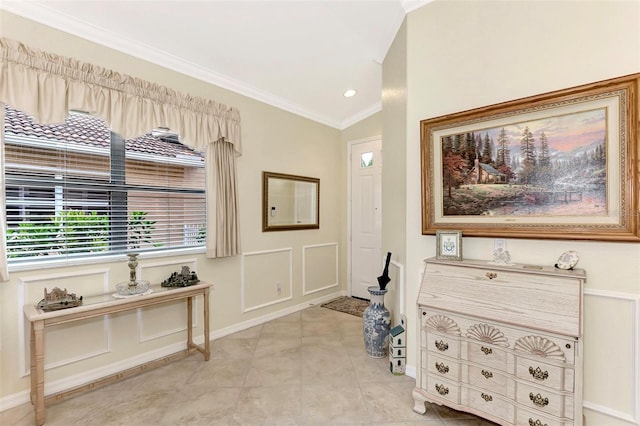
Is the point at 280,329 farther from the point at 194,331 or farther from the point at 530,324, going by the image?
the point at 530,324

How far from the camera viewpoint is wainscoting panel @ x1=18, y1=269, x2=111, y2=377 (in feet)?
6.79

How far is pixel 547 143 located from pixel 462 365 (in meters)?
1.47

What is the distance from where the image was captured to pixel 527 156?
187 centimetres

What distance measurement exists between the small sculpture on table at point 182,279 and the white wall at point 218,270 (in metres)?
0.19

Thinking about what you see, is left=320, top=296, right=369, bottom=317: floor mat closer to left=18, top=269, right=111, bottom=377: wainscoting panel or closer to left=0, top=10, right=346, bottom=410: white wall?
left=0, top=10, right=346, bottom=410: white wall

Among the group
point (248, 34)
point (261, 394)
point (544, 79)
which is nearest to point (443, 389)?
point (261, 394)

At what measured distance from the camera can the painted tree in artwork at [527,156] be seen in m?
1.85

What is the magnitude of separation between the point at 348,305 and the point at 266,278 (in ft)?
4.47

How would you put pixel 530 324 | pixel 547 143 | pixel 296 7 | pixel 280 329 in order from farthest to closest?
pixel 280 329, pixel 296 7, pixel 547 143, pixel 530 324

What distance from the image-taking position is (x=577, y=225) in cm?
170

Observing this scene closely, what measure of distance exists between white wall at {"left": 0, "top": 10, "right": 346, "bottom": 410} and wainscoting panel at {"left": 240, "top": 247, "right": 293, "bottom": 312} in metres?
0.01

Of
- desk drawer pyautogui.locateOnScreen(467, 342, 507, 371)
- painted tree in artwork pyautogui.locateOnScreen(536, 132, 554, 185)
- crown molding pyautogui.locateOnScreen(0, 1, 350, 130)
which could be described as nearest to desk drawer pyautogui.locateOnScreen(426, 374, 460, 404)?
desk drawer pyautogui.locateOnScreen(467, 342, 507, 371)

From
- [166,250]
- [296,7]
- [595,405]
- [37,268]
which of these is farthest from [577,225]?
[37,268]

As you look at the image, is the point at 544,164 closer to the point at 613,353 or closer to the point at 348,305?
the point at 613,353
